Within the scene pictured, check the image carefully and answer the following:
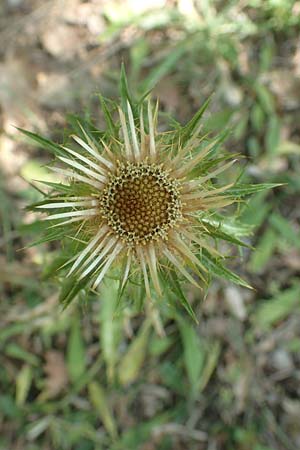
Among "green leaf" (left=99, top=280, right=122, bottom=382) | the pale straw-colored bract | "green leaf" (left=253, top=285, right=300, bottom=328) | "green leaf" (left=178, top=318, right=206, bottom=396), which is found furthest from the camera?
"green leaf" (left=253, top=285, right=300, bottom=328)

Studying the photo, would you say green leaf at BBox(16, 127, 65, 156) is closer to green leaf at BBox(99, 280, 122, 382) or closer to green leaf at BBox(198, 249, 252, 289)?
green leaf at BBox(198, 249, 252, 289)

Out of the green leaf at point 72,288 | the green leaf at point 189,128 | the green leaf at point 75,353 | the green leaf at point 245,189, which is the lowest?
→ the green leaf at point 75,353

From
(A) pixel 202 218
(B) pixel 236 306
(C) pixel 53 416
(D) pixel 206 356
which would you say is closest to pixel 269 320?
(B) pixel 236 306

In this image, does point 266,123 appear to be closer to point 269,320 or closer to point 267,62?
point 267,62

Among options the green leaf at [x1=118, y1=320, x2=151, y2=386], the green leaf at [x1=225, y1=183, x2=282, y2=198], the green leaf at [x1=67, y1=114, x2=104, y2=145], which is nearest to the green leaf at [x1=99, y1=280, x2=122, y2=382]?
the green leaf at [x1=118, y1=320, x2=151, y2=386]

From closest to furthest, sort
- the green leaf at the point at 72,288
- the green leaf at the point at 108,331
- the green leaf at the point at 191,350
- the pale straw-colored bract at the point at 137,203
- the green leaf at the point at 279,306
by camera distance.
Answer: the green leaf at the point at 72,288 → the pale straw-colored bract at the point at 137,203 → the green leaf at the point at 108,331 → the green leaf at the point at 191,350 → the green leaf at the point at 279,306

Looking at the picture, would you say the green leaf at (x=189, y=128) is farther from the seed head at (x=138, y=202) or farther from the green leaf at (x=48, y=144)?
the green leaf at (x=48, y=144)

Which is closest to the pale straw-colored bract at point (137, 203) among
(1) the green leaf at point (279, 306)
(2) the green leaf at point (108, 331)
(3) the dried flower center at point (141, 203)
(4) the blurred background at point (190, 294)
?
(3) the dried flower center at point (141, 203)
